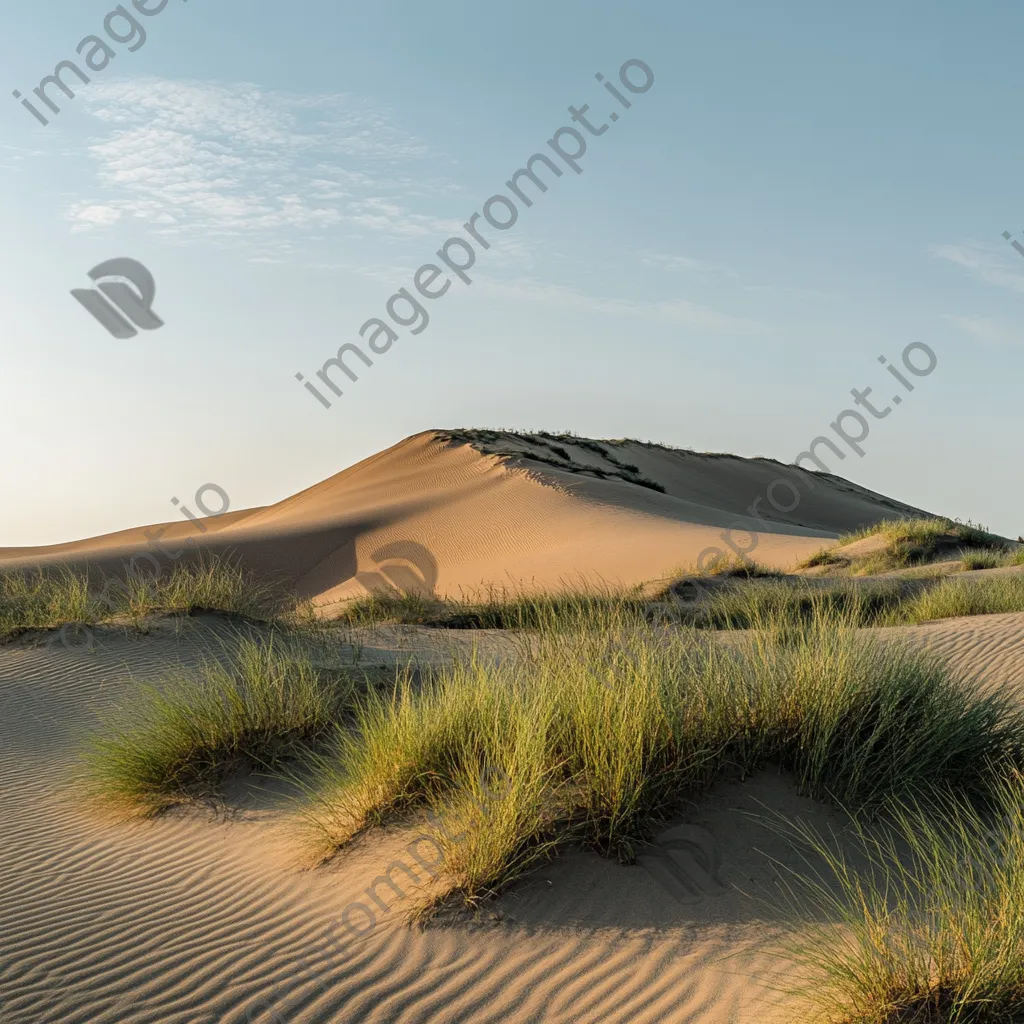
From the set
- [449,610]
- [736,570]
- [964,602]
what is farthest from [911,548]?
[449,610]

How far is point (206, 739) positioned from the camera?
6.48 metres

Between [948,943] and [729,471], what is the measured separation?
4985 centimetres

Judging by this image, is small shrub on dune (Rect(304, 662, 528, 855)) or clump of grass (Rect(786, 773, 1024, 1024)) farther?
small shrub on dune (Rect(304, 662, 528, 855))

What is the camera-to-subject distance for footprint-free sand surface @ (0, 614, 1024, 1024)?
3.60 m

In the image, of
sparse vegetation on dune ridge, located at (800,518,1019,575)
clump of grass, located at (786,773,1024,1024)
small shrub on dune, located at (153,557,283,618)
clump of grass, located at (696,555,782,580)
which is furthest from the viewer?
sparse vegetation on dune ridge, located at (800,518,1019,575)

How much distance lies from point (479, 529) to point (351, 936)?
25346 mm

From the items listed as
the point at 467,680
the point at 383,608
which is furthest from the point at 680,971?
the point at 383,608

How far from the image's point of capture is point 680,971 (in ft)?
12.1

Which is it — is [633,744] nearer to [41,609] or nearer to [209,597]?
[209,597]

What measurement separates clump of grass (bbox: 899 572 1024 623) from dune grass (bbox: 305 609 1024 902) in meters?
6.95

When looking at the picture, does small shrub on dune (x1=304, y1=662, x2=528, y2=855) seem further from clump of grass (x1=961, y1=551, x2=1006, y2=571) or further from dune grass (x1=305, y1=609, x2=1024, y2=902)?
clump of grass (x1=961, y1=551, x2=1006, y2=571)

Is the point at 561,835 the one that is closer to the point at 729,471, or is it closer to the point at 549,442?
the point at 549,442

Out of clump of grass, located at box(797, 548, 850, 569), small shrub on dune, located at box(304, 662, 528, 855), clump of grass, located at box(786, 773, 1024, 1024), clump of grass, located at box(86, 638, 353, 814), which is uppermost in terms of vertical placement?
clump of grass, located at box(797, 548, 850, 569)

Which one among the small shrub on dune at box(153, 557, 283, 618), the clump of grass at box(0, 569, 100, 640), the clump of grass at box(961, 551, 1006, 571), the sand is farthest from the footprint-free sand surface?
the clump of grass at box(961, 551, 1006, 571)
